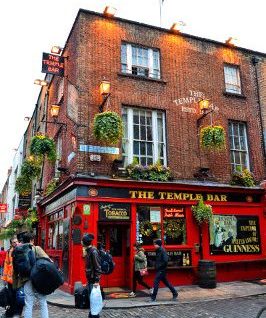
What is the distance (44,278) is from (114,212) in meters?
6.50

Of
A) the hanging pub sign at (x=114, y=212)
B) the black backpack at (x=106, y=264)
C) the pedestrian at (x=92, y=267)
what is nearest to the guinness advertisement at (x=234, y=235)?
the hanging pub sign at (x=114, y=212)

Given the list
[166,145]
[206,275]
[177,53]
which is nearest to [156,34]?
[177,53]

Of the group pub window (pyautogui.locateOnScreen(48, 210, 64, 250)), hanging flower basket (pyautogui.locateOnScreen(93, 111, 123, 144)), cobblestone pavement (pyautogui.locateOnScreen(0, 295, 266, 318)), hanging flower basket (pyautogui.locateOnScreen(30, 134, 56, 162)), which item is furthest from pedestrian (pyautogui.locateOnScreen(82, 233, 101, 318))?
hanging flower basket (pyautogui.locateOnScreen(30, 134, 56, 162))

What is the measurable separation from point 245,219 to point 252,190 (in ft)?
4.02

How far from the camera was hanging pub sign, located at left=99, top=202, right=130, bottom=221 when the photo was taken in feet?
41.7

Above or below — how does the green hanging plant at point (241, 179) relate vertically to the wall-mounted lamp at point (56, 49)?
below

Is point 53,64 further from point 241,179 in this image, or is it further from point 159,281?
point 159,281

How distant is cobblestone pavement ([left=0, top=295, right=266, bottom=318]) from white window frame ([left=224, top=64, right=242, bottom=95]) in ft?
31.4

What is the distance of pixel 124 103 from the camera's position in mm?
14227

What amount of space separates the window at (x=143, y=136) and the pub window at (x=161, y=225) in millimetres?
1868

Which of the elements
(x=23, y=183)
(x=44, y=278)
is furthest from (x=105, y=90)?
(x=44, y=278)

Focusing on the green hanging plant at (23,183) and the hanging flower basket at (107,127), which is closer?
the hanging flower basket at (107,127)

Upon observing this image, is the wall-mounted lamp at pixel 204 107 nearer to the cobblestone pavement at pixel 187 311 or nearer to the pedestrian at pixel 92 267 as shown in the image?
the cobblestone pavement at pixel 187 311

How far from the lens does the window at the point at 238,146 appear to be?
51.8 feet
